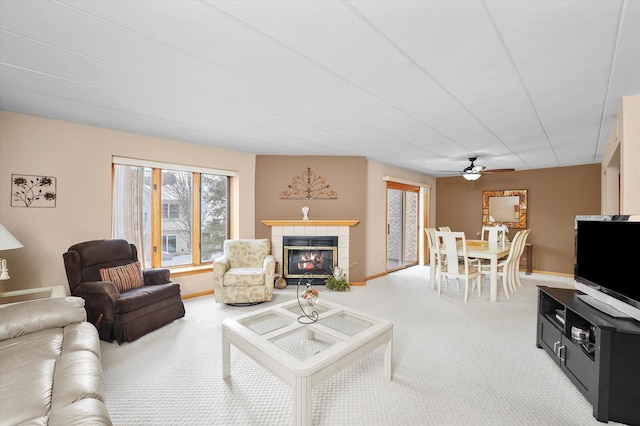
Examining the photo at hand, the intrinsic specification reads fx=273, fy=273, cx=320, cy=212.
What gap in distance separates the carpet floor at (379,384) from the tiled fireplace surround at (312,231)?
1750 millimetres

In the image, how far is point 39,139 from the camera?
295 cm

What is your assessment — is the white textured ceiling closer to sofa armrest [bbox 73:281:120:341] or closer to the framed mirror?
sofa armrest [bbox 73:281:120:341]

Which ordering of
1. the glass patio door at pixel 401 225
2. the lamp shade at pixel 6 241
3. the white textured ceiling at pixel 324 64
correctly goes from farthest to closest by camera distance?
the glass patio door at pixel 401 225 < the lamp shade at pixel 6 241 < the white textured ceiling at pixel 324 64

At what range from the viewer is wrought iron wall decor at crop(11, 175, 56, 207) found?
283 centimetres

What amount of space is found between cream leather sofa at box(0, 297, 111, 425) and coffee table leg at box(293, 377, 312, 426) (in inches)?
33.3

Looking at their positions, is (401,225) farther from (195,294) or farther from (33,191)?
(33,191)

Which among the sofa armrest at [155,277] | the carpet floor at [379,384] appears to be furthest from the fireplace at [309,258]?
the sofa armrest at [155,277]

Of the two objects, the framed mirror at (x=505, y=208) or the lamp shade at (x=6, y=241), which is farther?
the framed mirror at (x=505, y=208)

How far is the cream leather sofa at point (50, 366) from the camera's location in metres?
1.11

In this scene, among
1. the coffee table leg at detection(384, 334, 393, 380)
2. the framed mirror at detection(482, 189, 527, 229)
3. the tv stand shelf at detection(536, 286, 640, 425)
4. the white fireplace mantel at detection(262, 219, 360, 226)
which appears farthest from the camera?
the framed mirror at detection(482, 189, 527, 229)

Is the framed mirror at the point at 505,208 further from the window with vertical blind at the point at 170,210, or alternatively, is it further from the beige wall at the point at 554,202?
the window with vertical blind at the point at 170,210

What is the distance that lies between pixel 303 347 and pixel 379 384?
803 millimetres

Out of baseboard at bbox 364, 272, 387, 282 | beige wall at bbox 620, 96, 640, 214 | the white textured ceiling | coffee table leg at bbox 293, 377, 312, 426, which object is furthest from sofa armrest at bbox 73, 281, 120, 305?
beige wall at bbox 620, 96, 640, 214

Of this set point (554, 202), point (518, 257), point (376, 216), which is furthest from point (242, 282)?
point (554, 202)
